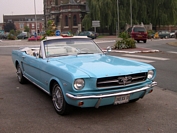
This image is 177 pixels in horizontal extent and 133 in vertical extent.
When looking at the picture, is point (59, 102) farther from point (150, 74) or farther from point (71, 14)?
point (71, 14)

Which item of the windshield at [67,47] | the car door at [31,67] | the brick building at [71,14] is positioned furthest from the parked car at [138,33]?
the brick building at [71,14]

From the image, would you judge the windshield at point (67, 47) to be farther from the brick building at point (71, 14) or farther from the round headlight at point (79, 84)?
the brick building at point (71, 14)

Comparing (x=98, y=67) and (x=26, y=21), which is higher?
(x=26, y=21)

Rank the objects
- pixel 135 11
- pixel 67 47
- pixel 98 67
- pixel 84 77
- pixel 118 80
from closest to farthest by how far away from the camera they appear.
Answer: pixel 84 77 < pixel 118 80 < pixel 98 67 < pixel 67 47 < pixel 135 11

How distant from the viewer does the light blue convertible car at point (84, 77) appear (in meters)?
4.39

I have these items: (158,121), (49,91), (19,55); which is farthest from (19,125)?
(19,55)

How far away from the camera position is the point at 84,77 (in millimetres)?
4359

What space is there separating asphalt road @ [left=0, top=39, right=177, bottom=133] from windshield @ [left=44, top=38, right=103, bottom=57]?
119 cm

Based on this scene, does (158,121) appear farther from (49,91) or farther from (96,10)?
(96,10)

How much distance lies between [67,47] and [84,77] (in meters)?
2.02

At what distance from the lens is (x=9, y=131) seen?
4.25 meters

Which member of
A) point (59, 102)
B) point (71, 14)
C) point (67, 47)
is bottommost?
point (59, 102)

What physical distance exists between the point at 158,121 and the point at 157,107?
875 mm

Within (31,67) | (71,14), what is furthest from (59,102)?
(71,14)
